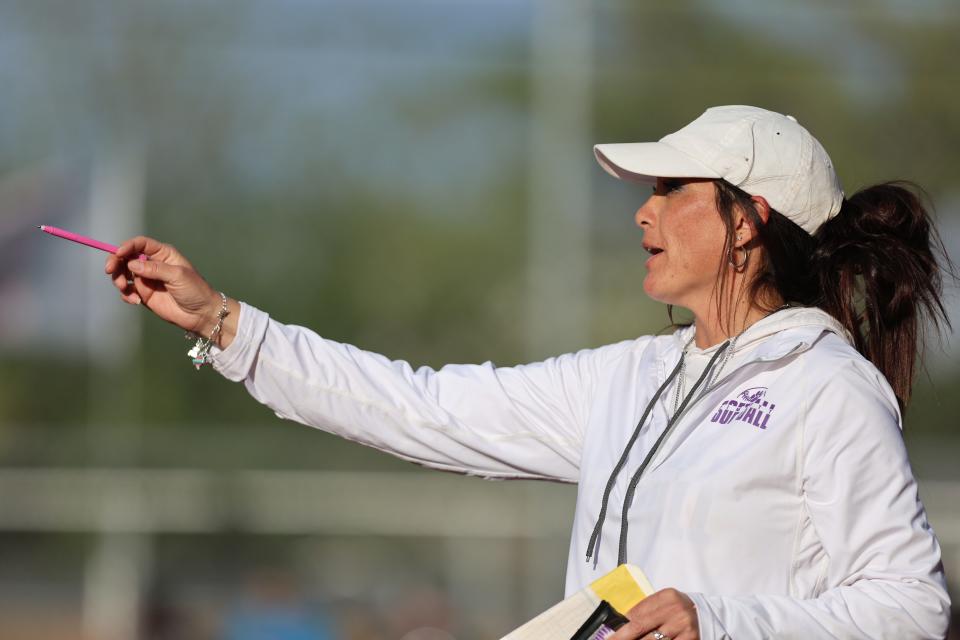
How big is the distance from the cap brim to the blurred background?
5758 mm

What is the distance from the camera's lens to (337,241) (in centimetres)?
1298

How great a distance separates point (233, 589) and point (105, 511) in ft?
4.33

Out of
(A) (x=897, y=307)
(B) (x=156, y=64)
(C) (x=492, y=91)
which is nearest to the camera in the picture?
(A) (x=897, y=307)

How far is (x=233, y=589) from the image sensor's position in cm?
1044

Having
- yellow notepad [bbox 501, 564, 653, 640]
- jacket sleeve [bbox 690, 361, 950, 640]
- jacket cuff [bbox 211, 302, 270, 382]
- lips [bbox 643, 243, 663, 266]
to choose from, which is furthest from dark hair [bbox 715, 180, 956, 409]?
jacket cuff [bbox 211, 302, 270, 382]

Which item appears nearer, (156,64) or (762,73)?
(156,64)

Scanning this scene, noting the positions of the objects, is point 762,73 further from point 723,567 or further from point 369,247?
point 723,567

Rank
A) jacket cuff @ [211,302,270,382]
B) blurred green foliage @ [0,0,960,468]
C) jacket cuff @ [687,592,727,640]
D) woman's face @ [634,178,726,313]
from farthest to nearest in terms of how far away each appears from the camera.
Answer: blurred green foliage @ [0,0,960,468] < jacket cuff @ [211,302,270,382] < woman's face @ [634,178,726,313] < jacket cuff @ [687,592,727,640]


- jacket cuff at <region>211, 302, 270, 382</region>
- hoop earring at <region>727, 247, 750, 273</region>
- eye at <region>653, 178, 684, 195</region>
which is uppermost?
eye at <region>653, 178, 684, 195</region>

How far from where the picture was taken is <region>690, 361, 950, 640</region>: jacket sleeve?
1854 mm

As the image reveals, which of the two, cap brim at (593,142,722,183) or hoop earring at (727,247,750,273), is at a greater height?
cap brim at (593,142,722,183)

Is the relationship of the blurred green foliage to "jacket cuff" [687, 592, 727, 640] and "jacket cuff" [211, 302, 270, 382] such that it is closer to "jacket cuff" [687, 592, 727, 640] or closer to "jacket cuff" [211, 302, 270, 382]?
"jacket cuff" [211, 302, 270, 382]

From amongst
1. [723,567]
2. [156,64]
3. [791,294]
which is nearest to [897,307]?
[791,294]

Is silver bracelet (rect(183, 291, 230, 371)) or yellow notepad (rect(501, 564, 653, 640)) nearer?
yellow notepad (rect(501, 564, 653, 640))
